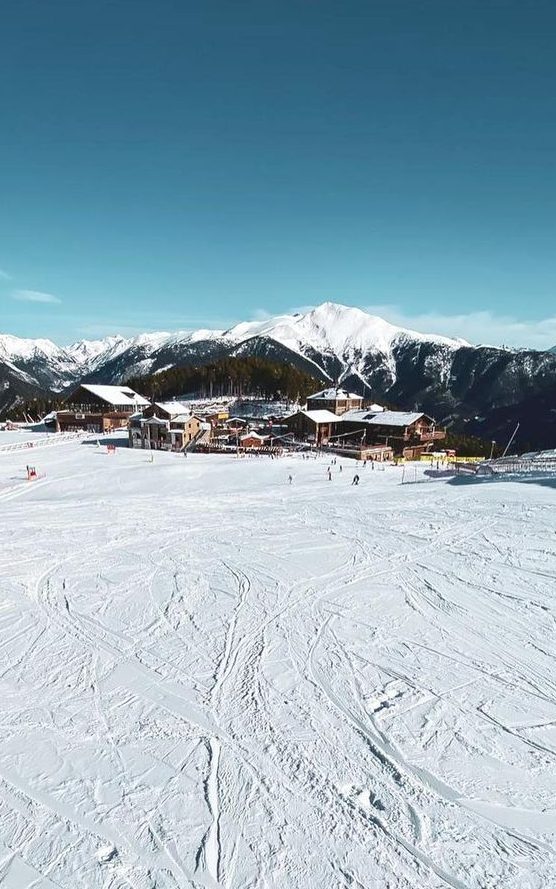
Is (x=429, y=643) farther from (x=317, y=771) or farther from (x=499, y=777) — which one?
(x=317, y=771)

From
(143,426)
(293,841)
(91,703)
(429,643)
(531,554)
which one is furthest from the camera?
(143,426)

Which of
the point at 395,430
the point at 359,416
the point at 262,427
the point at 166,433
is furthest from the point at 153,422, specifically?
the point at 395,430

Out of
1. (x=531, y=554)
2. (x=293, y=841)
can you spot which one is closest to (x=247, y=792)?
(x=293, y=841)

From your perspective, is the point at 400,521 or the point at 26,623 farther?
the point at 400,521

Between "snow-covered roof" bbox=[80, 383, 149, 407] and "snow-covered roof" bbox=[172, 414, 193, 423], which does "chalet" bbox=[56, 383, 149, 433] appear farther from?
"snow-covered roof" bbox=[172, 414, 193, 423]

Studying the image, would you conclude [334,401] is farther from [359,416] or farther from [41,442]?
[41,442]
